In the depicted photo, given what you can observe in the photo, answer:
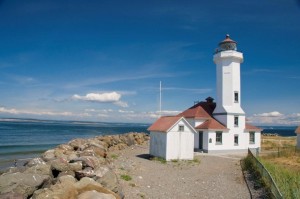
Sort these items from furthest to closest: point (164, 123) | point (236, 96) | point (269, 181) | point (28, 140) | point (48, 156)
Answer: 1. point (28, 140)
2. point (236, 96)
3. point (164, 123)
4. point (48, 156)
5. point (269, 181)

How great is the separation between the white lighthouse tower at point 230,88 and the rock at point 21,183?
793 inches

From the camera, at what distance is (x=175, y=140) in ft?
69.9

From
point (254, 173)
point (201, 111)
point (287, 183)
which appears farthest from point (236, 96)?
point (287, 183)

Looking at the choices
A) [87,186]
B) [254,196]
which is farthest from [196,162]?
[87,186]

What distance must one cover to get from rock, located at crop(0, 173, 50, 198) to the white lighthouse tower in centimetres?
2014

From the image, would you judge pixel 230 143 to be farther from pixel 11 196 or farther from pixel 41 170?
pixel 11 196

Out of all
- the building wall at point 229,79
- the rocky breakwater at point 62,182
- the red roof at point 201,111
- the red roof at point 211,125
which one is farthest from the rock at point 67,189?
the building wall at point 229,79

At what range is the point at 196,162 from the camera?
20.8 m

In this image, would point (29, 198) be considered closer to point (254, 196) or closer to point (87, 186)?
point (87, 186)

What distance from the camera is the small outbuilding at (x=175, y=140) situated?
2105 centimetres

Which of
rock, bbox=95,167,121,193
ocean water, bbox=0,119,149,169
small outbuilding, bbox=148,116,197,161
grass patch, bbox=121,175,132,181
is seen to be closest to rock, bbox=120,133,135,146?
ocean water, bbox=0,119,149,169

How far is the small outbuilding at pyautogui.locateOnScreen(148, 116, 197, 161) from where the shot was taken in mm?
21047

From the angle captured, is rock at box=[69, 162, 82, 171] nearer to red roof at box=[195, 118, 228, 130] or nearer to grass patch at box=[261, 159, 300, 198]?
grass patch at box=[261, 159, 300, 198]

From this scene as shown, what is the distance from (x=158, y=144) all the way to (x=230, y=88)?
374 inches
